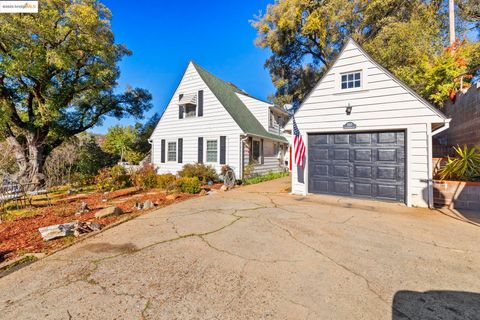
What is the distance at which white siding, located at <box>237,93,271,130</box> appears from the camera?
14.7m

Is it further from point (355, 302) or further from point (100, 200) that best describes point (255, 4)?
point (355, 302)

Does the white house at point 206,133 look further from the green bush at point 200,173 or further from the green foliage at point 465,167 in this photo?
the green foliage at point 465,167

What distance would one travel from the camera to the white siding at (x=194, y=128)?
1142cm

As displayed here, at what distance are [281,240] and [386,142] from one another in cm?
510

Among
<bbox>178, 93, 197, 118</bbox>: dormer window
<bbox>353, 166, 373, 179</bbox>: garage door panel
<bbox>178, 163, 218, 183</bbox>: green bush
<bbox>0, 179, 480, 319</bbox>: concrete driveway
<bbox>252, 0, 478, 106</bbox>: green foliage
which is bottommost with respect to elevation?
<bbox>0, 179, 480, 319</bbox>: concrete driveway

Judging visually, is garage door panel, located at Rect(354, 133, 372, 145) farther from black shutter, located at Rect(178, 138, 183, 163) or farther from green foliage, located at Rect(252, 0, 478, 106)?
black shutter, located at Rect(178, 138, 183, 163)

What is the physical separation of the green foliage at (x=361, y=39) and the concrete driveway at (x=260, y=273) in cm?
810

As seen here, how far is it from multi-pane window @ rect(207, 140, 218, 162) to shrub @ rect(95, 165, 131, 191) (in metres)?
4.40

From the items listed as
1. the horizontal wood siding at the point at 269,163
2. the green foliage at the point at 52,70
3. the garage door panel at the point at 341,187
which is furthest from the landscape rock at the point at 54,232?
the horizontal wood siding at the point at 269,163

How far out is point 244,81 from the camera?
26594 mm

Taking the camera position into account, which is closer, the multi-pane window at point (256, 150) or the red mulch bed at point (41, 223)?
the red mulch bed at point (41, 223)

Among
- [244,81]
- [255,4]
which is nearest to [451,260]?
[255,4]

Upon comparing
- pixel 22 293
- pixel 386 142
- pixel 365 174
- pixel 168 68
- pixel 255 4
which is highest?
pixel 255 4

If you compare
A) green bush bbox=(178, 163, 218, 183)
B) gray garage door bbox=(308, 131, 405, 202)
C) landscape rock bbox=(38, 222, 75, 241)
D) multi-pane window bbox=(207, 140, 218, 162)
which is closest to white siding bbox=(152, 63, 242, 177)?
multi-pane window bbox=(207, 140, 218, 162)
